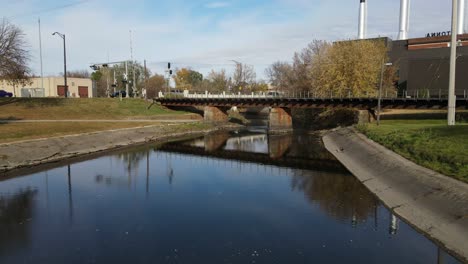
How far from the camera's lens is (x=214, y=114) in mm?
74188

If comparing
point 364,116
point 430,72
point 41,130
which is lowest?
point 41,130

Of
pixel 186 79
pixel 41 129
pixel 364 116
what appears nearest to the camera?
pixel 41 129

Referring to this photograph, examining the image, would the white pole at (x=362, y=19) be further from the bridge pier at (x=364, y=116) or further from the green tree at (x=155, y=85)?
the green tree at (x=155, y=85)

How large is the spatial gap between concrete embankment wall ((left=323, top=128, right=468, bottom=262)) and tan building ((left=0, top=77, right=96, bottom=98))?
81.9 metres

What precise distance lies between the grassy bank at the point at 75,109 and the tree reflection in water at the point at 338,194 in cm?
4634

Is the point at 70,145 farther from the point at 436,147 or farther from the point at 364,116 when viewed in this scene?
the point at 364,116

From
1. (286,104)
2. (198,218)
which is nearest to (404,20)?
(286,104)

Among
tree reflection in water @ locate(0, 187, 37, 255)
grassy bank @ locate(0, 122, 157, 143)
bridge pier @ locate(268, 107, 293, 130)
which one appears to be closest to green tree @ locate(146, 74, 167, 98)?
bridge pier @ locate(268, 107, 293, 130)

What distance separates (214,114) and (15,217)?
188 feet

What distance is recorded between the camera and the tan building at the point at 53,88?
90062mm

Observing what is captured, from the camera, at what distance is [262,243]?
14648mm

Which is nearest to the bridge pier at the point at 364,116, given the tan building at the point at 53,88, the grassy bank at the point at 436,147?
the grassy bank at the point at 436,147

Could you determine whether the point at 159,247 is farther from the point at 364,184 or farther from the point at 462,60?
the point at 462,60

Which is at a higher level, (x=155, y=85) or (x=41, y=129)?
(x=155, y=85)
